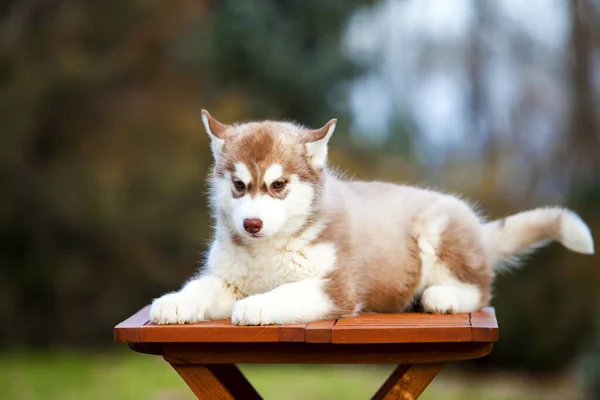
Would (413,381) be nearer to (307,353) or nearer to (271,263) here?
(307,353)

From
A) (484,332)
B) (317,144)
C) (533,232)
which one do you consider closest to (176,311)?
(317,144)

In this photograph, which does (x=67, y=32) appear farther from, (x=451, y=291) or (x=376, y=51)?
(x=451, y=291)

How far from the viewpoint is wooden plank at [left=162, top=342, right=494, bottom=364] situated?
3.11 meters

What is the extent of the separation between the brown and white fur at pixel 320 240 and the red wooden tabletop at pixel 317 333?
0.28 feet

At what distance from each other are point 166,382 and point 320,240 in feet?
15.3

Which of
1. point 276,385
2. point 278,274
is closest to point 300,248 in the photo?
point 278,274

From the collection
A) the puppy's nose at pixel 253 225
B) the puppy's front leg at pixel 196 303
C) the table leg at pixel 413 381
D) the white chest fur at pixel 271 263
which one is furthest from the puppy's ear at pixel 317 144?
the table leg at pixel 413 381

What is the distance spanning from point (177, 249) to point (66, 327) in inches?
71.1

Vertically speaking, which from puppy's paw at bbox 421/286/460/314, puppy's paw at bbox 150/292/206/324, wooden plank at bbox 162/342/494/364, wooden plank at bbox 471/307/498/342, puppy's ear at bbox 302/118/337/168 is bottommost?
wooden plank at bbox 162/342/494/364

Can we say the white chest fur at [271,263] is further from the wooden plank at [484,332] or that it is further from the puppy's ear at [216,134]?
the wooden plank at [484,332]

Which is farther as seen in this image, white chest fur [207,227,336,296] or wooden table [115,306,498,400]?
white chest fur [207,227,336,296]

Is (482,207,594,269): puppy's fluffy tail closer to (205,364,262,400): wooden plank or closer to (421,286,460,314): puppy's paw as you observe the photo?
(421,286,460,314): puppy's paw

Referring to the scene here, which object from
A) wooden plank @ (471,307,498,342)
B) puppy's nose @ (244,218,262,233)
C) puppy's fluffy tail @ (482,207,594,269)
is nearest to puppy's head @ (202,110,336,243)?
puppy's nose @ (244,218,262,233)

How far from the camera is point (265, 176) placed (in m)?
3.26
